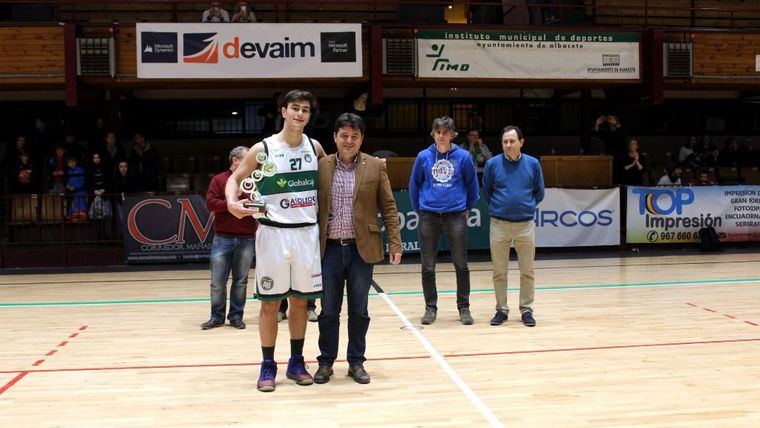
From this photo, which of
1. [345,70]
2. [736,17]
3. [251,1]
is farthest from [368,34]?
[736,17]

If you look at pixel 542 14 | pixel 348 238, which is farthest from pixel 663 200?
pixel 348 238

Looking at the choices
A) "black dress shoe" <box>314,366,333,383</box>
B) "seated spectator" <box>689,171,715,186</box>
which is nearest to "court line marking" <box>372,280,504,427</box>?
"black dress shoe" <box>314,366,333,383</box>

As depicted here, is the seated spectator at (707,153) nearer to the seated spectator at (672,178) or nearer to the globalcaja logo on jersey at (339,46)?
the seated spectator at (672,178)

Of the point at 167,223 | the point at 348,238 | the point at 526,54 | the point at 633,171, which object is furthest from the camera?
the point at 633,171

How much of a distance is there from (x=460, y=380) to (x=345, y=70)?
32.4 feet

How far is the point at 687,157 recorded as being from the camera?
17.6 m

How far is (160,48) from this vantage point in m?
13.8

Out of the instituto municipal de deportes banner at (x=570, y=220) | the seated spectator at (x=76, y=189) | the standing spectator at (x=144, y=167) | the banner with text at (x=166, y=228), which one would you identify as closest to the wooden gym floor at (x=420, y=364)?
the banner with text at (x=166, y=228)

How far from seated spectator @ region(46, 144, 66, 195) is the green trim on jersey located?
34.7 feet

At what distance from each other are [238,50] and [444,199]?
310 inches

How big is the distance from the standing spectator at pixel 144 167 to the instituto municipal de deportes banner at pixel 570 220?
4.96 m

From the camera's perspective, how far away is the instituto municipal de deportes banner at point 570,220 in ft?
45.8

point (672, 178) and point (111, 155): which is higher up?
point (111, 155)

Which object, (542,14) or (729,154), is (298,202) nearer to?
(542,14)
